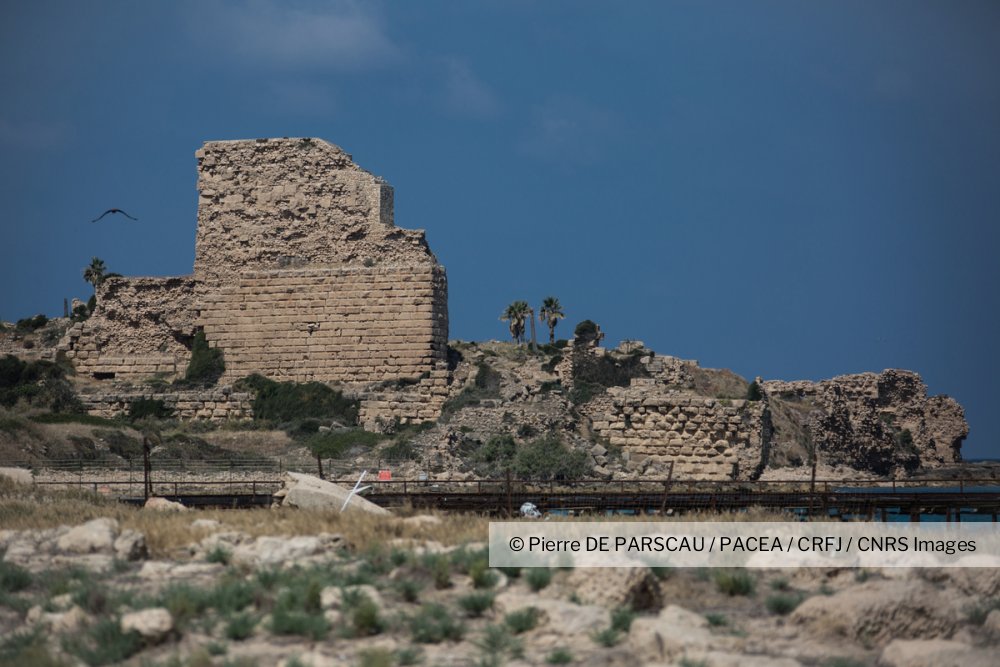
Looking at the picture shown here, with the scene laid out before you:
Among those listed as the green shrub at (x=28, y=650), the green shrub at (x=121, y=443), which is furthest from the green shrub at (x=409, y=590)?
the green shrub at (x=121, y=443)

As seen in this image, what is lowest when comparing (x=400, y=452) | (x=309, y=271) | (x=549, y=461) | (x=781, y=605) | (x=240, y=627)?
(x=240, y=627)

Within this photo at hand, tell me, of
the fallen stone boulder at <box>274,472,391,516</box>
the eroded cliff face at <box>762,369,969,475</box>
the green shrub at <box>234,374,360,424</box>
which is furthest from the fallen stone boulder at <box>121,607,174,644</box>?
the eroded cliff face at <box>762,369,969,475</box>

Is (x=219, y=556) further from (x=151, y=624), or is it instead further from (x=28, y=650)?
(x=28, y=650)

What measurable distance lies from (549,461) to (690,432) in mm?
3458

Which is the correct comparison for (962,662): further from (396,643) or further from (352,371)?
(352,371)

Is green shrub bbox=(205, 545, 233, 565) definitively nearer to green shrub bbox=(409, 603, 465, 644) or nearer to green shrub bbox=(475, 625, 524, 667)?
green shrub bbox=(409, 603, 465, 644)

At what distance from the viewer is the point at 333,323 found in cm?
3198

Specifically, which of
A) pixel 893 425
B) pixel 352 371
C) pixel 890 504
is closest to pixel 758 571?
pixel 890 504

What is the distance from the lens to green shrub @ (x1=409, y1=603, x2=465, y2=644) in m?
11.4

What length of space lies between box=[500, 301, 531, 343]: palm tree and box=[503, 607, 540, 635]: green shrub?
115 feet

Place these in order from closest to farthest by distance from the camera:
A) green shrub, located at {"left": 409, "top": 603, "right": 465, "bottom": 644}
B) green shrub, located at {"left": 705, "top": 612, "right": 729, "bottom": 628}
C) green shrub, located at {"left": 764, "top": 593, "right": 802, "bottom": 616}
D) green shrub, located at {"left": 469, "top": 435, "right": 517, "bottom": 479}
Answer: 1. green shrub, located at {"left": 409, "top": 603, "right": 465, "bottom": 644}
2. green shrub, located at {"left": 705, "top": 612, "right": 729, "bottom": 628}
3. green shrub, located at {"left": 764, "top": 593, "right": 802, "bottom": 616}
4. green shrub, located at {"left": 469, "top": 435, "right": 517, "bottom": 479}

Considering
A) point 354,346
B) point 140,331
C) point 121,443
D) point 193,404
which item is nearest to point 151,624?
point 121,443

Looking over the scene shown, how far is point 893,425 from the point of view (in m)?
47.5

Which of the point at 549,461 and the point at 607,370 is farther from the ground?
the point at 607,370
